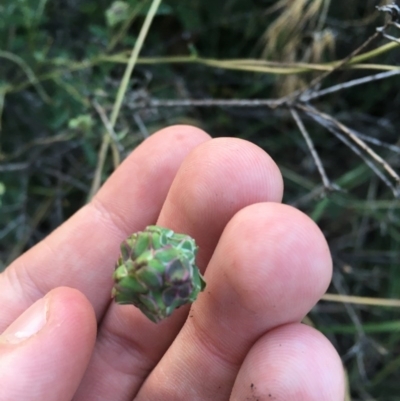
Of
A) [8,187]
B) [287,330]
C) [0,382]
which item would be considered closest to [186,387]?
[287,330]

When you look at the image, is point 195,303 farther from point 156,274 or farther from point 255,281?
point 156,274

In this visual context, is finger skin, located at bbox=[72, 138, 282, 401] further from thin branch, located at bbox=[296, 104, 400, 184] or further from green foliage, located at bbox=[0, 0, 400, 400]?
green foliage, located at bbox=[0, 0, 400, 400]

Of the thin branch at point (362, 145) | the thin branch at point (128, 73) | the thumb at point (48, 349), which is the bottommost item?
the thumb at point (48, 349)

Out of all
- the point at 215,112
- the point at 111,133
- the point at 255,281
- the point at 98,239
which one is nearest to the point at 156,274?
the point at 255,281

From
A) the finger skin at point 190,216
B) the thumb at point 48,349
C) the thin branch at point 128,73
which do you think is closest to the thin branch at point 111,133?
the thin branch at point 128,73

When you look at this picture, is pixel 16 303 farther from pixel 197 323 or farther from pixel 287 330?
pixel 287 330

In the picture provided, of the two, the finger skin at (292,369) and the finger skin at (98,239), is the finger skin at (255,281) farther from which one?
the finger skin at (98,239)

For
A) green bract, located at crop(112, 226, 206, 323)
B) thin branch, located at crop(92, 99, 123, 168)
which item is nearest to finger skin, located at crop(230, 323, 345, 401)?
green bract, located at crop(112, 226, 206, 323)
